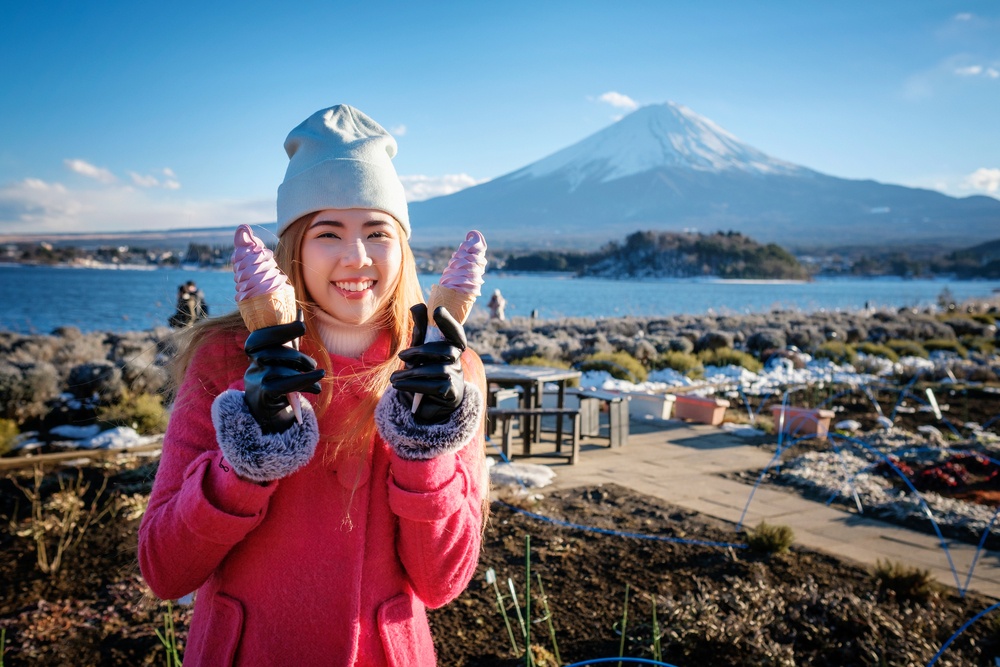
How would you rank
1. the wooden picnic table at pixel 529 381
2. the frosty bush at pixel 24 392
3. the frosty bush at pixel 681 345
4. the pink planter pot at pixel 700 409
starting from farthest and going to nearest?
1. the frosty bush at pixel 681 345
2. the pink planter pot at pixel 700 409
3. the frosty bush at pixel 24 392
4. the wooden picnic table at pixel 529 381

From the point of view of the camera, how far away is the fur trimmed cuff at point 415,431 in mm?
1083

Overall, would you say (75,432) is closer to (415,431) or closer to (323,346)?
(323,346)

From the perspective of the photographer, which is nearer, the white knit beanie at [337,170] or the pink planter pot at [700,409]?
the white knit beanie at [337,170]

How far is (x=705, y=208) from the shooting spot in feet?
590

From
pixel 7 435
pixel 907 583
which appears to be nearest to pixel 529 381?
pixel 907 583

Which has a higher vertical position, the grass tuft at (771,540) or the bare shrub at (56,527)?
the bare shrub at (56,527)

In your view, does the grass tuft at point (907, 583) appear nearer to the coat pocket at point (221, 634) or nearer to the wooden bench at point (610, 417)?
the wooden bench at point (610, 417)

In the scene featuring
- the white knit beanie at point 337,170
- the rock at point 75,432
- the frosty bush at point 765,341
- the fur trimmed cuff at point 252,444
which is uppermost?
the white knit beanie at point 337,170

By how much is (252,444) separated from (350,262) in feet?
1.18

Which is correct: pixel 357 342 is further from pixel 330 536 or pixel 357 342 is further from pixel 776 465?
pixel 776 465

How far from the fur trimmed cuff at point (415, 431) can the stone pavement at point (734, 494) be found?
3456 mm

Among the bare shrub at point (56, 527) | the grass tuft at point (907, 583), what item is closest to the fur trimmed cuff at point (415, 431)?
the bare shrub at point (56, 527)

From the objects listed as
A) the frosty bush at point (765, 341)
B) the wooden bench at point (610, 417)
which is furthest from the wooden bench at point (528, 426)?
the frosty bush at point (765, 341)

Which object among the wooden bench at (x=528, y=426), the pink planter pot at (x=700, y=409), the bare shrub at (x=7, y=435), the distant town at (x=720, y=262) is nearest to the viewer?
the bare shrub at (x=7, y=435)
